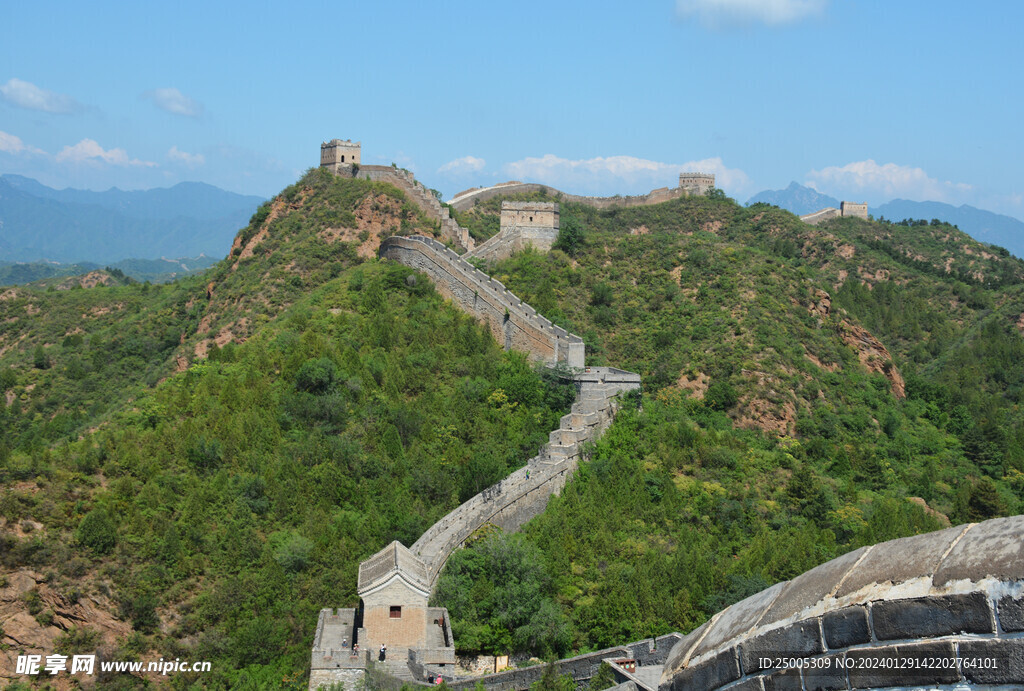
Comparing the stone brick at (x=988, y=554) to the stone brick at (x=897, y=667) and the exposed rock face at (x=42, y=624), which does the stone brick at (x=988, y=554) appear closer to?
the stone brick at (x=897, y=667)

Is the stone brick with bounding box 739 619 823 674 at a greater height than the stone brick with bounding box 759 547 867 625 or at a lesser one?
lesser

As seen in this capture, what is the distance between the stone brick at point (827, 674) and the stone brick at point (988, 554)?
2.40 feet

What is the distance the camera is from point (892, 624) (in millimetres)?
4641

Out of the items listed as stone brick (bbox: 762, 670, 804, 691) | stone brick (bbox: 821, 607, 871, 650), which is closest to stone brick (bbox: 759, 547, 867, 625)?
stone brick (bbox: 821, 607, 871, 650)

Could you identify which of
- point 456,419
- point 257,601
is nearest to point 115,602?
point 257,601

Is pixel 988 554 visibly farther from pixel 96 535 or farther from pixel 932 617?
pixel 96 535

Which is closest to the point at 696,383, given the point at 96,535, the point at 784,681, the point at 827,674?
the point at 96,535

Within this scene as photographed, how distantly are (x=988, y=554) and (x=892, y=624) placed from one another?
62 centimetres

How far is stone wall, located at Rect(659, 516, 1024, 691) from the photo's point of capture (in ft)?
14.1

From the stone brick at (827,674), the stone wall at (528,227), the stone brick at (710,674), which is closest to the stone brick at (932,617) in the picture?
the stone brick at (827,674)

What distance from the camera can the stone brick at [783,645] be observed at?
4953 millimetres

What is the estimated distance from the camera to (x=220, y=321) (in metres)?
45.2

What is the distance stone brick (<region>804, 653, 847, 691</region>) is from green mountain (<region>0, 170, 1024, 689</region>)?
18439 mm

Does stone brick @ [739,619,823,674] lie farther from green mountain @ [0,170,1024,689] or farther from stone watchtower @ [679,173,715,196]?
stone watchtower @ [679,173,715,196]
